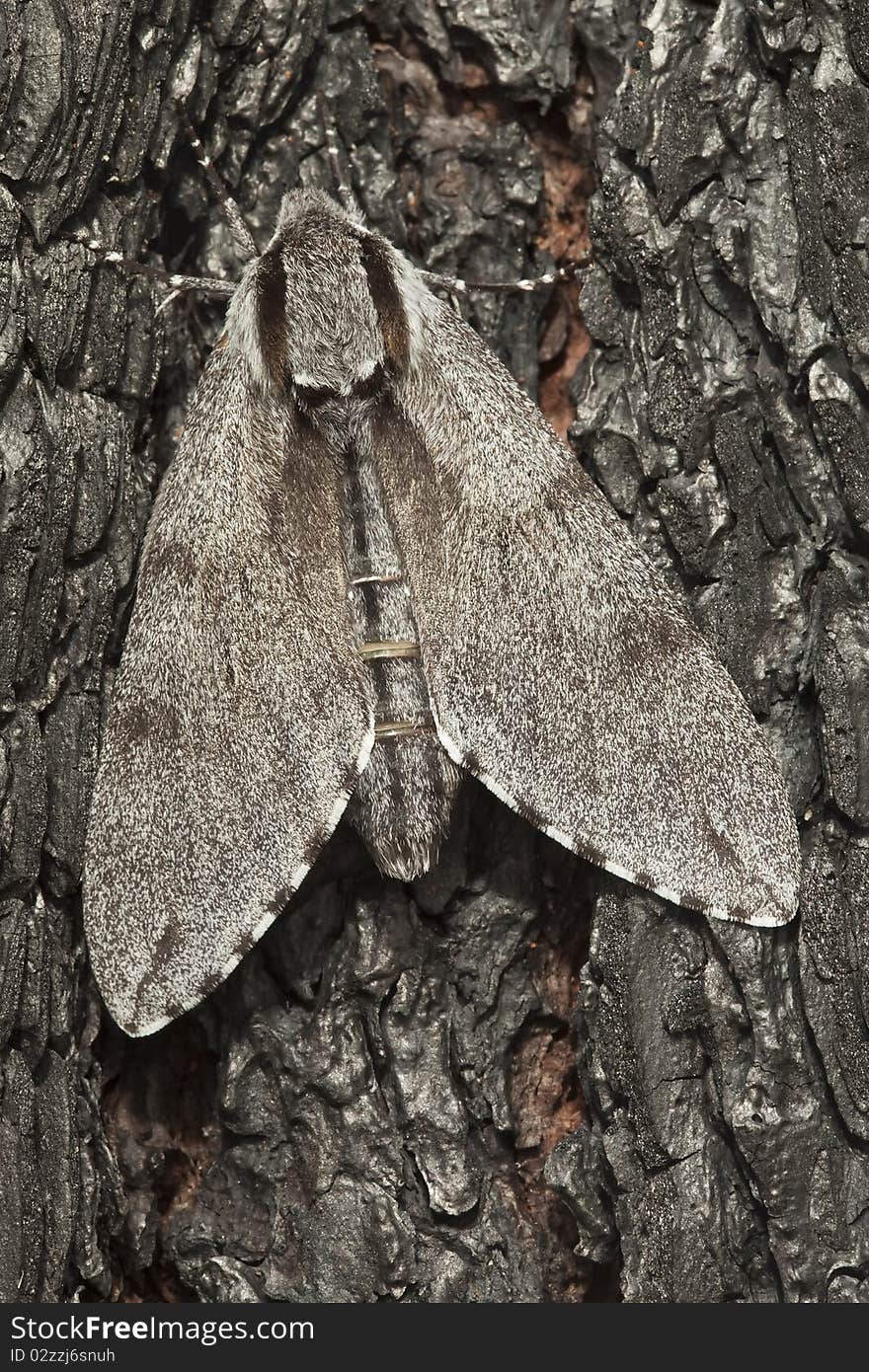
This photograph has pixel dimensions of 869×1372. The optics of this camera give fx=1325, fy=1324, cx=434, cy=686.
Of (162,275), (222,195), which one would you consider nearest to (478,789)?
(162,275)

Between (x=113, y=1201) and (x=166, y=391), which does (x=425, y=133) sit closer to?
(x=166, y=391)

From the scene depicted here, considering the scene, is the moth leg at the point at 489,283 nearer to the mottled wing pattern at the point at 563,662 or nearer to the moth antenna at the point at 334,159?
the mottled wing pattern at the point at 563,662

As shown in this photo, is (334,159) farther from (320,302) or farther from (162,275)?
(162,275)

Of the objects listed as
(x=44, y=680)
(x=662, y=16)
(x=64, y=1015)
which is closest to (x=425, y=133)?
(x=662, y=16)

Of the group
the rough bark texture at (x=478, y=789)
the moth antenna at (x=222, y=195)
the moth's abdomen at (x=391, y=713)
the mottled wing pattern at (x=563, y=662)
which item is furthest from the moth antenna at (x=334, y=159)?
the moth's abdomen at (x=391, y=713)

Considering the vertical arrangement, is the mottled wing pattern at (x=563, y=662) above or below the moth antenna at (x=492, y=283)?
below

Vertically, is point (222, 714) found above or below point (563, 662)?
below
